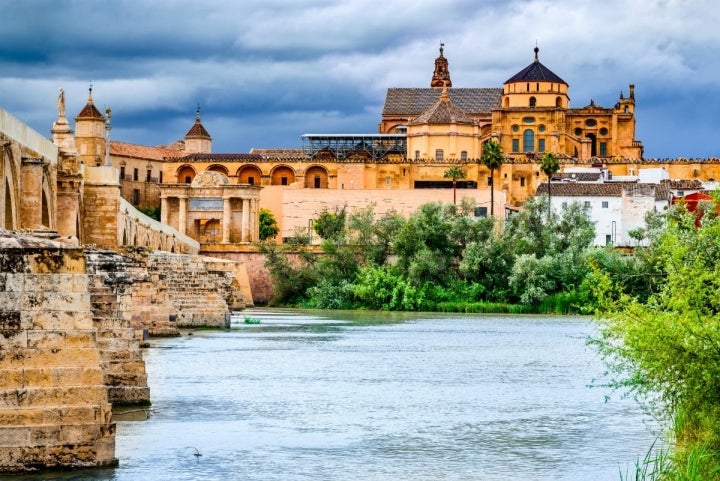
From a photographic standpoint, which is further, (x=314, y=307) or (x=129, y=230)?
(x=314, y=307)

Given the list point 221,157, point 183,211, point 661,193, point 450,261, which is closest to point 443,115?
point 221,157

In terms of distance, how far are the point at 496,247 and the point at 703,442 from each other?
52260mm

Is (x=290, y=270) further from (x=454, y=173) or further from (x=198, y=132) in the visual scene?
(x=198, y=132)

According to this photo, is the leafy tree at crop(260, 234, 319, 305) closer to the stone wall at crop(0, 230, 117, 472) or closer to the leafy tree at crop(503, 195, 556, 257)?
the leafy tree at crop(503, 195, 556, 257)

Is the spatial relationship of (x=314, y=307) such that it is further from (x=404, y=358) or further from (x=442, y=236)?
(x=404, y=358)

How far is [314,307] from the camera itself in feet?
231

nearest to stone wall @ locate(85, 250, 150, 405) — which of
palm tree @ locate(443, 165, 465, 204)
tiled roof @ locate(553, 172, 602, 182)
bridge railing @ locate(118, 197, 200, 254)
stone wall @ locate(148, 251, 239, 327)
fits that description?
stone wall @ locate(148, 251, 239, 327)

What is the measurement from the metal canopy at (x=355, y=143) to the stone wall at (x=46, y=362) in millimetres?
96527

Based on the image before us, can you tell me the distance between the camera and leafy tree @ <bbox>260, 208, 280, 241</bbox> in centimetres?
9250

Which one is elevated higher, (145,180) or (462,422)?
(145,180)

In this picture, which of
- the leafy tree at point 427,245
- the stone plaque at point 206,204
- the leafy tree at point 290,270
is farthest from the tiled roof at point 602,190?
the stone plaque at point 206,204

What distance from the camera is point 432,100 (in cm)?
11688

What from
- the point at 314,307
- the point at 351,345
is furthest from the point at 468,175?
the point at 351,345

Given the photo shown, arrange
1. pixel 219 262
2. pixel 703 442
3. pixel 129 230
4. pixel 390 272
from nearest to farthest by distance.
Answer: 1. pixel 703 442
2. pixel 129 230
3. pixel 219 262
4. pixel 390 272
